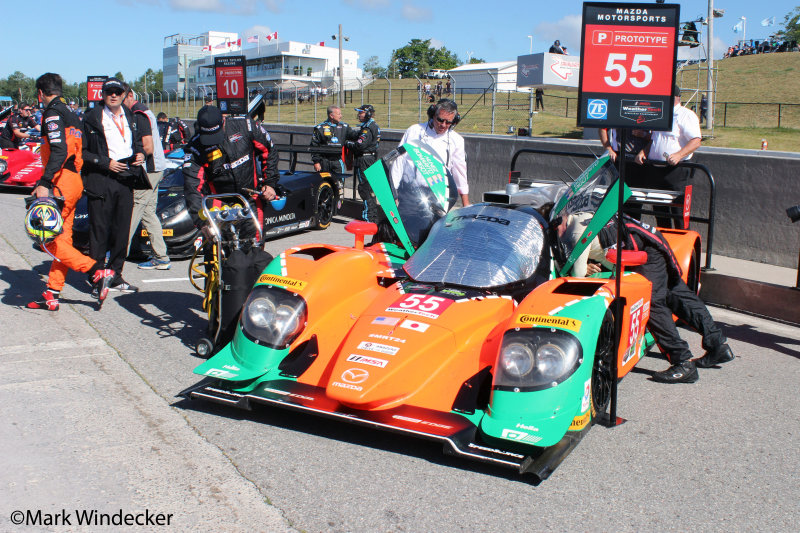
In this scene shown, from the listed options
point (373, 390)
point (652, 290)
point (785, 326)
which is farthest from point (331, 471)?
point (785, 326)

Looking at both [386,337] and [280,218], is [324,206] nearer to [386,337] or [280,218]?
[280,218]

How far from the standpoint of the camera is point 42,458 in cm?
363

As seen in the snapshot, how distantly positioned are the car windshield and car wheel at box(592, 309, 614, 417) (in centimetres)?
66

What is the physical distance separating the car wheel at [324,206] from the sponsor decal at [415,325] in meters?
6.79

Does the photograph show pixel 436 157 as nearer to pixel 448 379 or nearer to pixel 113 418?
pixel 448 379

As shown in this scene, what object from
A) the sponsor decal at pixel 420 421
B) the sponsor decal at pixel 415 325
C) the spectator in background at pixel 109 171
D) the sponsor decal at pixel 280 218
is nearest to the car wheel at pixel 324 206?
the sponsor decal at pixel 280 218

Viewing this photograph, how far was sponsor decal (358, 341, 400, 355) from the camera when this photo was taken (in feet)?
12.6

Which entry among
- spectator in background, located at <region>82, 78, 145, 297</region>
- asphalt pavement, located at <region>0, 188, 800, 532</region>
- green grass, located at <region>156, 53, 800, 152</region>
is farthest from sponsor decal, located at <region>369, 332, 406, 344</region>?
green grass, located at <region>156, 53, 800, 152</region>

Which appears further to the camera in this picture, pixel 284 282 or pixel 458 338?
pixel 284 282

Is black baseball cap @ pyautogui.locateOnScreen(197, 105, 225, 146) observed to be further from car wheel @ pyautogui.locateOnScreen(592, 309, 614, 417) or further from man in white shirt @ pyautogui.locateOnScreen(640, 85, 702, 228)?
man in white shirt @ pyautogui.locateOnScreen(640, 85, 702, 228)

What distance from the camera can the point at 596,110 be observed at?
171 inches

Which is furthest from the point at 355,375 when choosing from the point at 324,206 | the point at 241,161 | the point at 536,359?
the point at 324,206

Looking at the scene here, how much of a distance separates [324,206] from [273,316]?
22.0ft

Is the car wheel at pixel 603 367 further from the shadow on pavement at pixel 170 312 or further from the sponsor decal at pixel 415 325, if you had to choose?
the shadow on pavement at pixel 170 312
